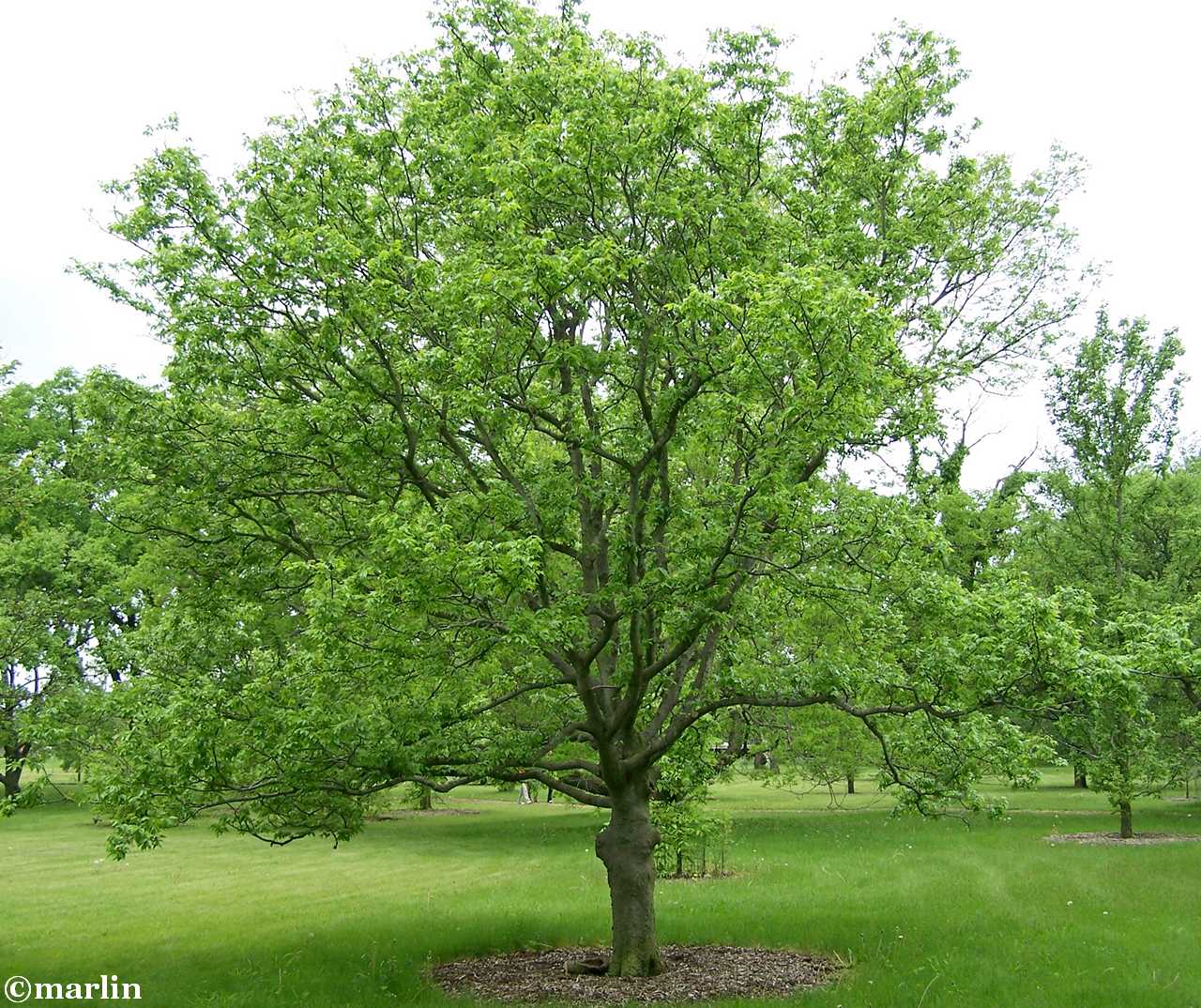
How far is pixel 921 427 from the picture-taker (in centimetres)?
1142

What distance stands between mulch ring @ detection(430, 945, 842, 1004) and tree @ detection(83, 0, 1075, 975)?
0.57m

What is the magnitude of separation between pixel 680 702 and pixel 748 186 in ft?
21.2

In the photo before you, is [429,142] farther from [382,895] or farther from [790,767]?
[790,767]

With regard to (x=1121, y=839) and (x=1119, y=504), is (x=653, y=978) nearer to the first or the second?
(x=1121, y=839)

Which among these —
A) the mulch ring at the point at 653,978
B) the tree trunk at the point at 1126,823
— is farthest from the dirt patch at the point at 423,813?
the mulch ring at the point at 653,978

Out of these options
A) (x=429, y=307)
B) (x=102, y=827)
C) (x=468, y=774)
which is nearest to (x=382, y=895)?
(x=468, y=774)

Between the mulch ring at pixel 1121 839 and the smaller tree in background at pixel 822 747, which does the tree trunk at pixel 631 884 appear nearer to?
the smaller tree in background at pixel 822 747

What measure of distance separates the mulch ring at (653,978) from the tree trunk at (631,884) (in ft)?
0.71

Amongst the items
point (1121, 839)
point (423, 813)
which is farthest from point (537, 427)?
point (423, 813)

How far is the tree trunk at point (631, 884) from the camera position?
12.1m

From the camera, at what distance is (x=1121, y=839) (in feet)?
80.7

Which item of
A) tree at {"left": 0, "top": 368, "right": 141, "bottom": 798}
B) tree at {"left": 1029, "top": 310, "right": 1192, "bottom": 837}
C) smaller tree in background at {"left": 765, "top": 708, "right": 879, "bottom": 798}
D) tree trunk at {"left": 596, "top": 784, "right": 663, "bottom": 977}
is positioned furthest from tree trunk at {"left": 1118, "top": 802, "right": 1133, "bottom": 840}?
tree at {"left": 0, "top": 368, "right": 141, "bottom": 798}

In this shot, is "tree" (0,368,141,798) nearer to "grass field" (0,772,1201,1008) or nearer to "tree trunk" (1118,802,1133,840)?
"grass field" (0,772,1201,1008)

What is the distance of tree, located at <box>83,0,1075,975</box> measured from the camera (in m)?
9.53
